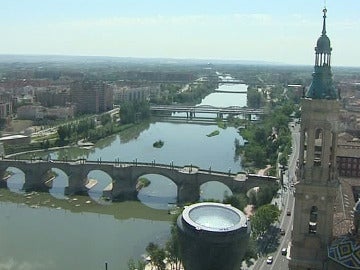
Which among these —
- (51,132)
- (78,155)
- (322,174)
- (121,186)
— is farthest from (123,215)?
(51,132)

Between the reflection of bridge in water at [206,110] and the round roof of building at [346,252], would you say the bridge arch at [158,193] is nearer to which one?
the round roof of building at [346,252]

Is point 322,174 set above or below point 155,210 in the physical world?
above

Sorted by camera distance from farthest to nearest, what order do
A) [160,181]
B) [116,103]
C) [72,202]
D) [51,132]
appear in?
1. [116,103]
2. [51,132]
3. [160,181]
4. [72,202]

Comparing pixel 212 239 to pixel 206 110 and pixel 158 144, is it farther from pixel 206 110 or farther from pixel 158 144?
pixel 206 110

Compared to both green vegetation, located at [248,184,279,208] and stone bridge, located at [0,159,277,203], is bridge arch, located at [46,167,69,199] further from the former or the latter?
green vegetation, located at [248,184,279,208]

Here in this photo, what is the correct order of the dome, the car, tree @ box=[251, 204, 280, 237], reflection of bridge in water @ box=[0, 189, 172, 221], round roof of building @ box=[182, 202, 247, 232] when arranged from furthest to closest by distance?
1. reflection of bridge in water @ box=[0, 189, 172, 221]
2. tree @ box=[251, 204, 280, 237]
3. the car
4. the dome
5. round roof of building @ box=[182, 202, 247, 232]

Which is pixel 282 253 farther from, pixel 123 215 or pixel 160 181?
pixel 160 181

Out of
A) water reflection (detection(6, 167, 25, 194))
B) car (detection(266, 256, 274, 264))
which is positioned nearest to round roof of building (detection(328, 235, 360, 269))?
car (detection(266, 256, 274, 264))
